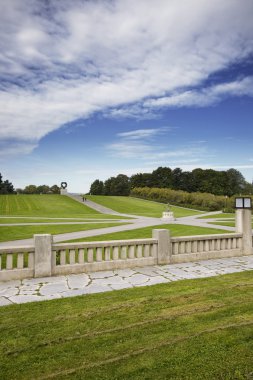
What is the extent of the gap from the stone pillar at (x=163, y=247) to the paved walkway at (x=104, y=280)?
0.85 ft

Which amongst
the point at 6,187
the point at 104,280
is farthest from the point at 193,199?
the point at 6,187

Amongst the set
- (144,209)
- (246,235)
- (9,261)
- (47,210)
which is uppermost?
(246,235)

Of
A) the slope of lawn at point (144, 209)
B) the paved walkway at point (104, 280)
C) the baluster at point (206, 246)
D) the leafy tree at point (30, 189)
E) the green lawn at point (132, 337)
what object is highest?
the leafy tree at point (30, 189)

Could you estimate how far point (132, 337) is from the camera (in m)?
4.05

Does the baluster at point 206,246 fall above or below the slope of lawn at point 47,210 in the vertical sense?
above

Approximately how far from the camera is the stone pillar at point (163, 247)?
8852mm

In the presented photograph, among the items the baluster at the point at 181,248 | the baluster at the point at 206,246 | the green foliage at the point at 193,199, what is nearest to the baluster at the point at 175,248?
the baluster at the point at 181,248

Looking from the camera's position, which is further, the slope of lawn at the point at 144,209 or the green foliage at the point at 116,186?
the green foliage at the point at 116,186

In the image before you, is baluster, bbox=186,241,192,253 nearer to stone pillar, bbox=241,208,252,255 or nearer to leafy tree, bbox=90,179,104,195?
stone pillar, bbox=241,208,252,255

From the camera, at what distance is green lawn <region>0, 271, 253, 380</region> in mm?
3285

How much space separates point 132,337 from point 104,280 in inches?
123

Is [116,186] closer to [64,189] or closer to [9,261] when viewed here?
[64,189]

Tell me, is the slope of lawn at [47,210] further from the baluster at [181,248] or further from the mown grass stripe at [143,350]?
the mown grass stripe at [143,350]

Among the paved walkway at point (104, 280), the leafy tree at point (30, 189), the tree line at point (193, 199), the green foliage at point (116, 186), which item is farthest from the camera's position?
the leafy tree at point (30, 189)
